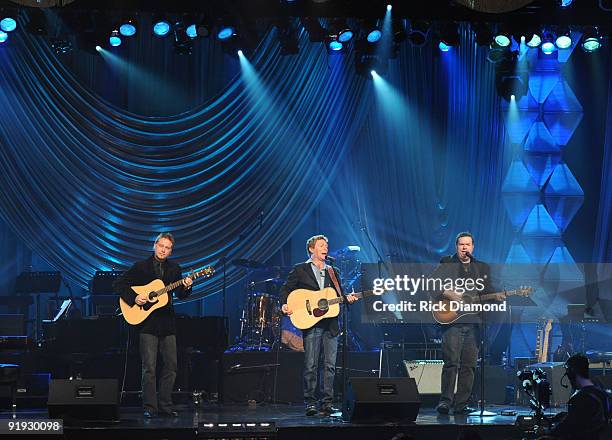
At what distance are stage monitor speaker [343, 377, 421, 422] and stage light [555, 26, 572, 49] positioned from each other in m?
6.26

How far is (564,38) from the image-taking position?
13828mm

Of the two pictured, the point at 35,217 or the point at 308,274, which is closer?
the point at 308,274

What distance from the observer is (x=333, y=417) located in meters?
10.5

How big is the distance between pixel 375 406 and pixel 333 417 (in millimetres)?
718

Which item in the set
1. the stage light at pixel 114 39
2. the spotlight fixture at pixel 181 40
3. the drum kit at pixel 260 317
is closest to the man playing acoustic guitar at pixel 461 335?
the drum kit at pixel 260 317

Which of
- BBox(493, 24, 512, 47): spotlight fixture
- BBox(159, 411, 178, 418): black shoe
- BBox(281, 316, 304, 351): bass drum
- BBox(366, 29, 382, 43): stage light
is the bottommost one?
BBox(159, 411, 178, 418): black shoe

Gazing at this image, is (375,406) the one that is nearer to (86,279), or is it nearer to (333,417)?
(333,417)

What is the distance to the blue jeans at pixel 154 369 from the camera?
1048 centimetres

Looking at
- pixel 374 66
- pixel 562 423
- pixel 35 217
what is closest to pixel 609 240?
pixel 374 66

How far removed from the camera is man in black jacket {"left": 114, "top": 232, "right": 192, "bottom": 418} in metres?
10.5

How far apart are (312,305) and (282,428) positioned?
1561 millimetres

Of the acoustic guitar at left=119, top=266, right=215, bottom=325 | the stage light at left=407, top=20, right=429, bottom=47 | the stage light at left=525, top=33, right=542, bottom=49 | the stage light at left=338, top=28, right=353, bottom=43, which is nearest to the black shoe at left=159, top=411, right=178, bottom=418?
the acoustic guitar at left=119, top=266, right=215, bottom=325

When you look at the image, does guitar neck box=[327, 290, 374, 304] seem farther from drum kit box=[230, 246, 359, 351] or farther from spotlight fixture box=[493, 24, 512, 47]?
spotlight fixture box=[493, 24, 512, 47]

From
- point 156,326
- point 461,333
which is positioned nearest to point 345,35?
point 461,333
